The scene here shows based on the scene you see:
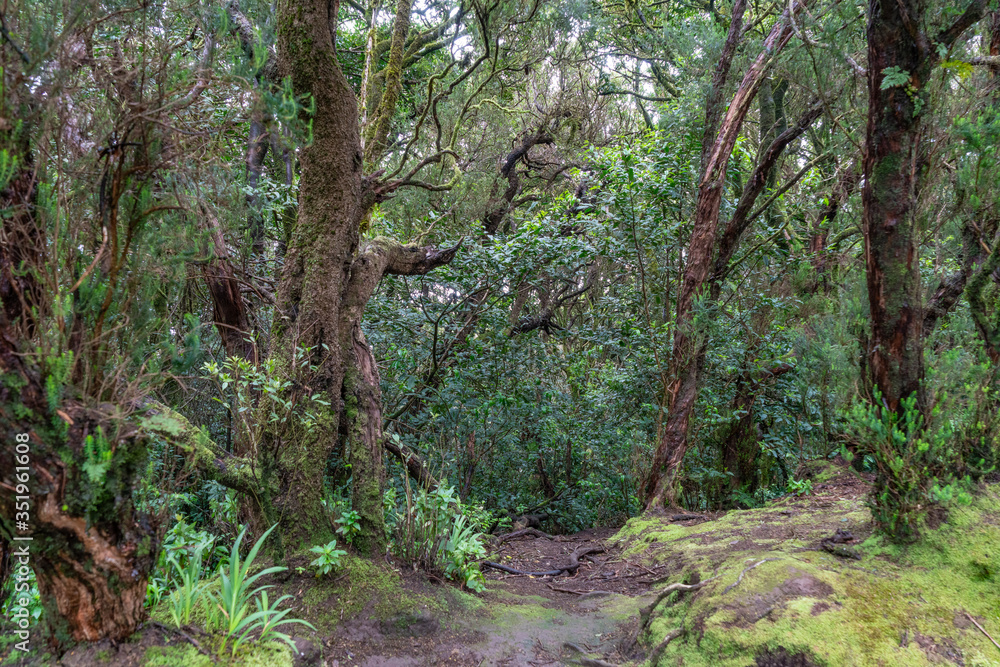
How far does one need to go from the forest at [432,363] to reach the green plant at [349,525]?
0.10ft

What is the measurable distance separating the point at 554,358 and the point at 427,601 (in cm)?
510

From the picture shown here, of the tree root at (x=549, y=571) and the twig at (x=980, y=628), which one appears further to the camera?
the tree root at (x=549, y=571)

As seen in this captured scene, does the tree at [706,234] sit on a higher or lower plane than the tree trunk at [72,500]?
higher

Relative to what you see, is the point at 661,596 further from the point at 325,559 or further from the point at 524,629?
the point at 325,559

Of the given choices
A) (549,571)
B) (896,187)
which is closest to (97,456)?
(896,187)

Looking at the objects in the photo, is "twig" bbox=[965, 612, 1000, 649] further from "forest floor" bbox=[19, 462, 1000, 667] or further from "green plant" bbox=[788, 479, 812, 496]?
"green plant" bbox=[788, 479, 812, 496]

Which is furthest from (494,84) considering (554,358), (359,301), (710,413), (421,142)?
(359,301)

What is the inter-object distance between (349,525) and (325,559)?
43 cm

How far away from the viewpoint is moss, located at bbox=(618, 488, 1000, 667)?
2.42m

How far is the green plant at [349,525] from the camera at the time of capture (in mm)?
3621

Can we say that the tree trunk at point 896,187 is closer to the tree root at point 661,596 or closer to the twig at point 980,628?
the twig at point 980,628

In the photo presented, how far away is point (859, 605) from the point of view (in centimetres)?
264

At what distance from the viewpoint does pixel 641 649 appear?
3.21 m

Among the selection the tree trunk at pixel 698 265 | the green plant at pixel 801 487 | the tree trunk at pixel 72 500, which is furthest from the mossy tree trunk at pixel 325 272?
the green plant at pixel 801 487
